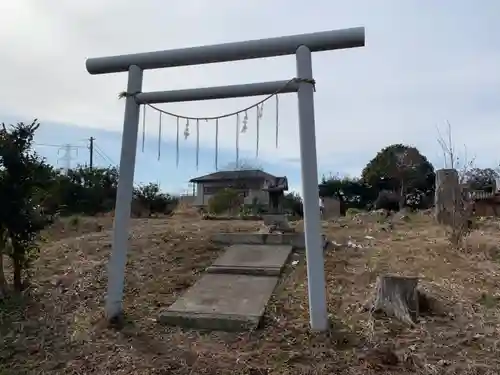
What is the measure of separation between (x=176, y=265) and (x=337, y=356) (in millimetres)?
2604

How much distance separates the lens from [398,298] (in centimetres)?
376

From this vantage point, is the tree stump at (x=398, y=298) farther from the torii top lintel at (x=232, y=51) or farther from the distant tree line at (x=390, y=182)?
the distant tree line at (x=390, y=182)

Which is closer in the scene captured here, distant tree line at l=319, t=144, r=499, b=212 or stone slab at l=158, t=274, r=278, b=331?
stone slab at l=158, t=274, r=278, b=331

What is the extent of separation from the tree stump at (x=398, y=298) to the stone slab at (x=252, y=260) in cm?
127

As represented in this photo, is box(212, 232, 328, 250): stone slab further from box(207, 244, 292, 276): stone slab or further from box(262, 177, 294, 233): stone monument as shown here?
box(262, 177, 294, 233): stone monument

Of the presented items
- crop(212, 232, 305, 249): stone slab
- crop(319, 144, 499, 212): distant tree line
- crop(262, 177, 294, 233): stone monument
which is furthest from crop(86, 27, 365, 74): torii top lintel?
crop(319, 144, 499, 212): distant tree line

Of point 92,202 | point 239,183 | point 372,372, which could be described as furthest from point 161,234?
point 92,202

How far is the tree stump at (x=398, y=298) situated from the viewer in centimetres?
370

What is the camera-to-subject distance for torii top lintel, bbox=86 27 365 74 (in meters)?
3.70

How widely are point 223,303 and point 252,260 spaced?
3.92ft

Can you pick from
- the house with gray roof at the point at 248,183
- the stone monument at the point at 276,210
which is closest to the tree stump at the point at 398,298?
the stone monument at the point at 276,210

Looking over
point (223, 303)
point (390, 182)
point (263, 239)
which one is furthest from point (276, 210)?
point (390, 182)

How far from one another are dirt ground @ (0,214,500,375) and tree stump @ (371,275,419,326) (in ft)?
0.44

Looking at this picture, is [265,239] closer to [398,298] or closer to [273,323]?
[273,323]
